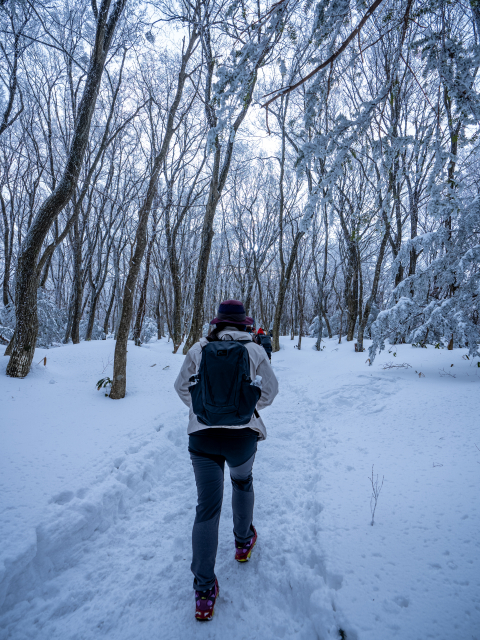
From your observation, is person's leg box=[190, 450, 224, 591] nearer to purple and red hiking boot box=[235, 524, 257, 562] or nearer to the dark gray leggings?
the dark gray leggings

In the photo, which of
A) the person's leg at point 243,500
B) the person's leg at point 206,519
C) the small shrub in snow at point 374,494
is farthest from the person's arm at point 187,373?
the small shrub in snow at point 374,494

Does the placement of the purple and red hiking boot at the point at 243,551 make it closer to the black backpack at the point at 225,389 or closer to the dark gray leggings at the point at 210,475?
the dark gray leggings at the point at 210,475

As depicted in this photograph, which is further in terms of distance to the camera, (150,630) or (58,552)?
(58,552)

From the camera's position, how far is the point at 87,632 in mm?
1679

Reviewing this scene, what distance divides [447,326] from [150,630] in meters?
5.42

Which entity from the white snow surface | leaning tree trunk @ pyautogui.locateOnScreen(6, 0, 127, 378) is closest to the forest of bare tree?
leaning tree trunk @ pyautogui.locateOnScreen(6, 0, 127, 378)

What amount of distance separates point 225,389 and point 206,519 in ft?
2.83

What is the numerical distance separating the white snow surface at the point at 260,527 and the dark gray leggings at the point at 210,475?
353 mm

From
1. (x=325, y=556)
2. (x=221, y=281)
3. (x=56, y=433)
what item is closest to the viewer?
(x=325, y=556)

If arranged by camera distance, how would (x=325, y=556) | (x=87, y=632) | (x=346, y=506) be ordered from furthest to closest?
(x=346, y=506) < (x=325, y=556) < (x=87, y=632)

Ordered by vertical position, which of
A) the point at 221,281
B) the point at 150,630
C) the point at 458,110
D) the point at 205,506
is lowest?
the point at 150,630

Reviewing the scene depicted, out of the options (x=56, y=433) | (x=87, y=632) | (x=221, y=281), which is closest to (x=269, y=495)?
(x=87, y=632)

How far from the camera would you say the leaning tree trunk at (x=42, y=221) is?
190 inches

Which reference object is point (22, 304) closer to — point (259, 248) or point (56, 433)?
point (56, 433)
